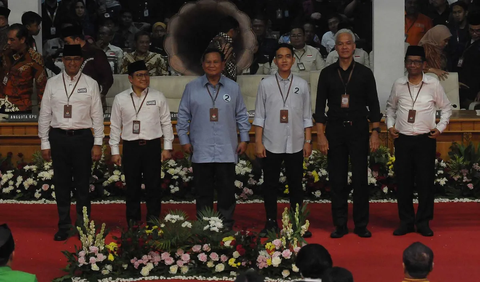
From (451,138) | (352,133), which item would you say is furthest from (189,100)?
(451,138)

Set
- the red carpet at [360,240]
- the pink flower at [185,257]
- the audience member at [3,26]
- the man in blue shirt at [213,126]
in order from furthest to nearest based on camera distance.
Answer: the audience member at [3,26]
the man in blue shirt at [213,126]
the red carpet at [360,240]
the pink flower at [185,257]

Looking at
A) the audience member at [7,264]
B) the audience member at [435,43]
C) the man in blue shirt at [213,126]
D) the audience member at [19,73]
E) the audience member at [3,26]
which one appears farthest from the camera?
the audience member at [435,43]

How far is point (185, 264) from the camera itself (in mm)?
6875

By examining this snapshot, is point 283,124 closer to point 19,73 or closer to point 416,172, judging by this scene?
point 416,172

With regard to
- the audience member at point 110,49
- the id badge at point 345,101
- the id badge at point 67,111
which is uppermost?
the audience member at point 110,49

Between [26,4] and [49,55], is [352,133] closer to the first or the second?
[26,4]

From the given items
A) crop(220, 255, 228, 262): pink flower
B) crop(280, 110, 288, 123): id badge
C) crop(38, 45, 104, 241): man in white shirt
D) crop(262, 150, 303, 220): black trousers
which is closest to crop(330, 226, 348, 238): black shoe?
crop(262, 150, 303, 220): black trousers

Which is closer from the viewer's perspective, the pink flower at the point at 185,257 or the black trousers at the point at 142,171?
the pink flower at the point at 185,257

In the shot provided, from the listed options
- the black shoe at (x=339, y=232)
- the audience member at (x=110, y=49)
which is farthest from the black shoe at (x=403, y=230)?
the audience member at (x=110, y=49)

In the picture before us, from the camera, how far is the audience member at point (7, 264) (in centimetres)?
446

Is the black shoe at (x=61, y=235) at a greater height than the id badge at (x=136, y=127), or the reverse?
the id badge at (x=136, y=127)

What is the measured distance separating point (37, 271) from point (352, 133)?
2.81 metres

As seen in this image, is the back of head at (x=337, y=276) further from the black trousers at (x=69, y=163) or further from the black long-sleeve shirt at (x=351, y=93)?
the black trousers at (x=69, y=163)

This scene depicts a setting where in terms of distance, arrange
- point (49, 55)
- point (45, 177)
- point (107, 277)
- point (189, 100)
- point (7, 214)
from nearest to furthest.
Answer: point (107, 277) < point (189, 100) < point (7, 214) < point (45, 177) < point (49, 55)
